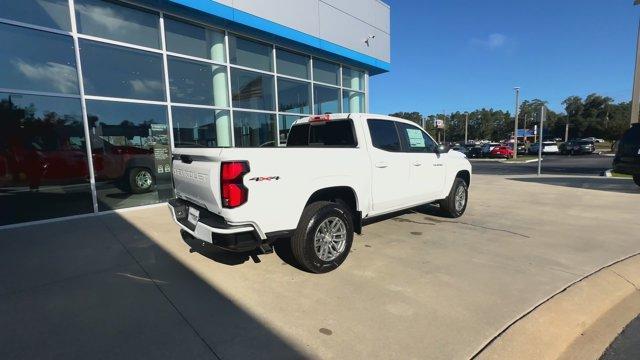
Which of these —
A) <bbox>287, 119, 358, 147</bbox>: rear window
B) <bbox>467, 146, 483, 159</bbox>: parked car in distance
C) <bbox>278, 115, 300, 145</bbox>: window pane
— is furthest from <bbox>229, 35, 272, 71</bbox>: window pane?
<bbox>467, 146, 483, 159</bbox>: parked car in distance

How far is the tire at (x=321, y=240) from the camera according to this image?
3758 mm

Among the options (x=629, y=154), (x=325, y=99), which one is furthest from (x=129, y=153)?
(x=629, y=154)

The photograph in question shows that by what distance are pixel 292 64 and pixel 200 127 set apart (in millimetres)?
4054

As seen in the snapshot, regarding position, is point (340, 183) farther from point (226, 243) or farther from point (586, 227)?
point (586, 227)

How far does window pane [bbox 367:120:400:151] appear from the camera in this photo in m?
4.83

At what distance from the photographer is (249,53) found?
10.1 m

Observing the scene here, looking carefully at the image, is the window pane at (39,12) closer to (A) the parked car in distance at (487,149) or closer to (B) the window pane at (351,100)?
(B) the window pane at (351,100)

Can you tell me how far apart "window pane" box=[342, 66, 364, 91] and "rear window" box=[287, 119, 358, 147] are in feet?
27.7

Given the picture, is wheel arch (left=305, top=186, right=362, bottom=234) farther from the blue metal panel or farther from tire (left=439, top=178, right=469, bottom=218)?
the blue metal panel

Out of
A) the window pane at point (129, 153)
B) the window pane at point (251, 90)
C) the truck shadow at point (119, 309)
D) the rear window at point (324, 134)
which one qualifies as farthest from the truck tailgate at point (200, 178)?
the window pane at point (251, 90)

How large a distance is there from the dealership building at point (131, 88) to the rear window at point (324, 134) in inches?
176

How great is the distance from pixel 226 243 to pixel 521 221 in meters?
5.70

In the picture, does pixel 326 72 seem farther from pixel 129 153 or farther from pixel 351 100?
pixel 129 153

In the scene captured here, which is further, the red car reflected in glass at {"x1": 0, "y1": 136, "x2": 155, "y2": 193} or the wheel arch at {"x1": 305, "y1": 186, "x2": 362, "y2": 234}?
the red car reflected in glass at {"x1": 0, "y1": 136, "x2": 155, "y2": 193}
